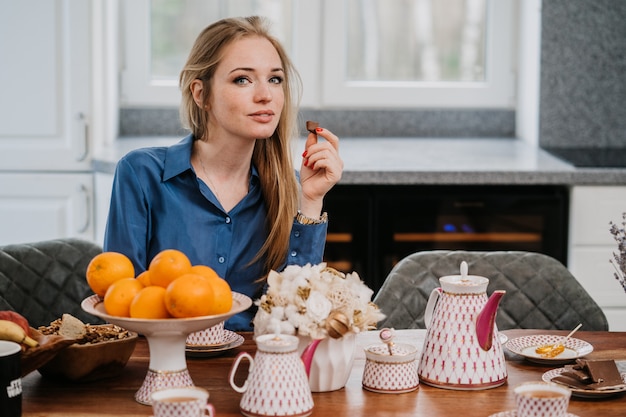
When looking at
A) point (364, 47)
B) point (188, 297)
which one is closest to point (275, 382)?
point (188, 297)

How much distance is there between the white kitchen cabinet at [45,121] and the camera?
3148mm

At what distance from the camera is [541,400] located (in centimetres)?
123

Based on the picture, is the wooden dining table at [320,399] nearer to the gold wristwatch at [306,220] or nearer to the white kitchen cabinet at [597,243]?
the gold wristwatch at [306,220]

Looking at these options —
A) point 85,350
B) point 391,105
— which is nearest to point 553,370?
point 85,350

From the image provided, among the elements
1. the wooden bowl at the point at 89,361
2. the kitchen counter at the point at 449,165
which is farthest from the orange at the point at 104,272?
the kitchen counter at the point at 449,165

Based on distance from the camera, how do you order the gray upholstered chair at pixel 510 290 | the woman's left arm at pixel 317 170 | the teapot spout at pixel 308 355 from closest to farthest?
the teapot spout at pixel 308 355 → the woman's left arm at pixel 317 170 → the gray upholstered chair at pixel 510 290

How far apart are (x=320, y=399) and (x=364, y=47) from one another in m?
2.48

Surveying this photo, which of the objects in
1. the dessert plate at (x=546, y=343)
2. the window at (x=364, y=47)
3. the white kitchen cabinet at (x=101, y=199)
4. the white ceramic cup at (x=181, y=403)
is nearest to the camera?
the white ceramic cup at (x=181, y=403)

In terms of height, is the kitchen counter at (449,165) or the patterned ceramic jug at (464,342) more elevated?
the kitchen counter at (449,165)

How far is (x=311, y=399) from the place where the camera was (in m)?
1.35

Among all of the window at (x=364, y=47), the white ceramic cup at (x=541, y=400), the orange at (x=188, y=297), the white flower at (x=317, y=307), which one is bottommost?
the white ceramic cup at (x=541, y=400)

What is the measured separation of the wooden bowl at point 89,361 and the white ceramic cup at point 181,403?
0.98ft

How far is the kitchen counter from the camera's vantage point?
2.91 m

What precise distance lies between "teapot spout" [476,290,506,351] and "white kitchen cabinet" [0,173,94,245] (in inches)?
78.2
